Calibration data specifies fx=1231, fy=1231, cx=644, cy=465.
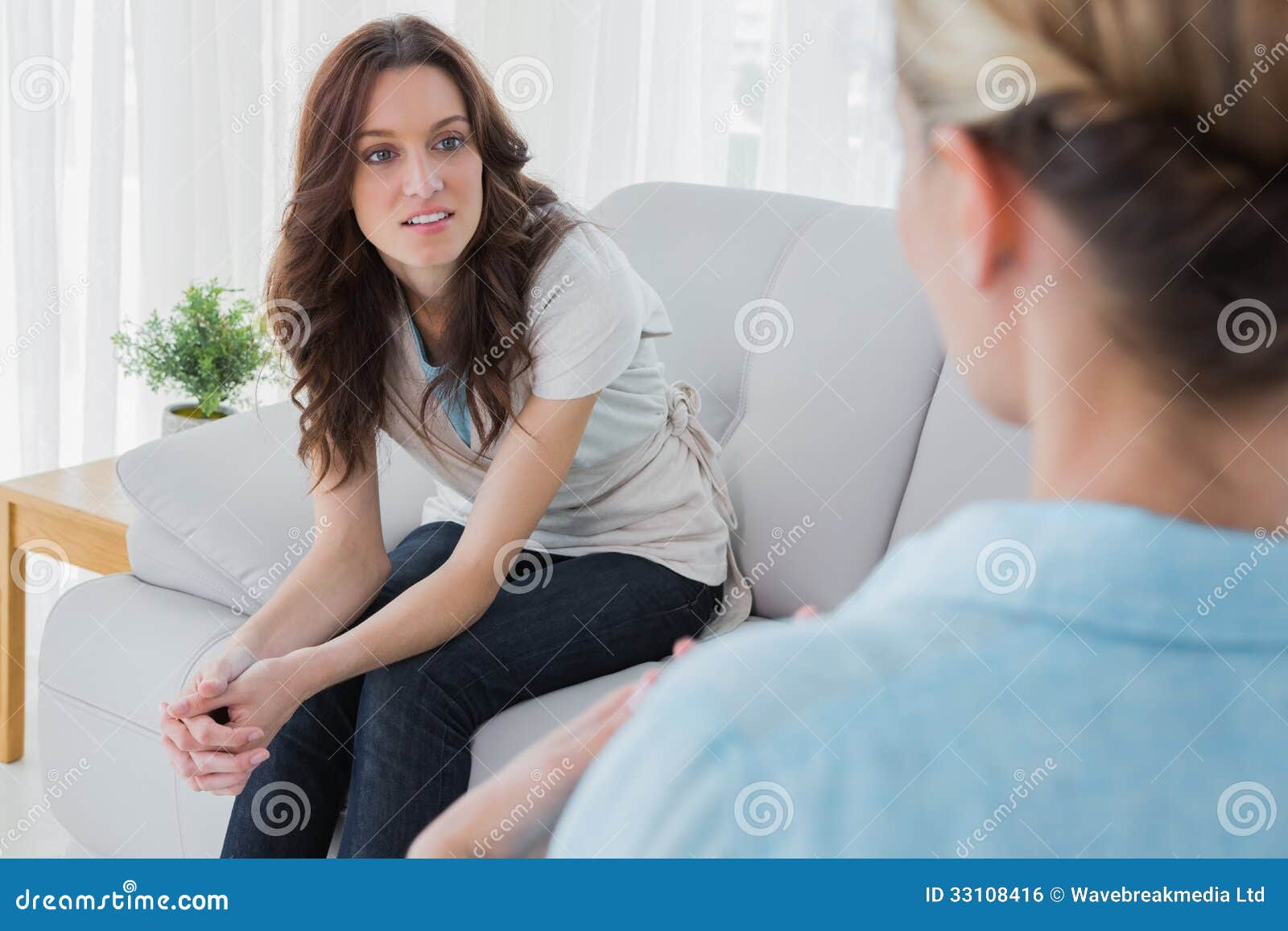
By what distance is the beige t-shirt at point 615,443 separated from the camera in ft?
4.74

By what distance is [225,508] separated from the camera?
1.60 metres

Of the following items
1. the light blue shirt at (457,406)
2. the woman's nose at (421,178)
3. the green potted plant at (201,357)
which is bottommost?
the green potted plant at (201,357)

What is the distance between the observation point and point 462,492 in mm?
1564

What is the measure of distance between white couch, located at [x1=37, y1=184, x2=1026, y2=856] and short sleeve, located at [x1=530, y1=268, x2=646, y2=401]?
0.98 ft

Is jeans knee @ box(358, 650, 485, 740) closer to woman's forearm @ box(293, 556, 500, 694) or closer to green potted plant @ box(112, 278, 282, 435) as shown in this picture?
woman's forearm @ box(293, 556, 500, 694)

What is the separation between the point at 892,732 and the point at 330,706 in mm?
1178

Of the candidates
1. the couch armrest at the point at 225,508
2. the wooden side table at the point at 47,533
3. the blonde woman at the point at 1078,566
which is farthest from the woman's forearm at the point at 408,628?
the blonde woman at the point at 1078,566

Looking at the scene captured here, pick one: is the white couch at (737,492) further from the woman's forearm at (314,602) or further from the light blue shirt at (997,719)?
the light blue shirt at (997,719)

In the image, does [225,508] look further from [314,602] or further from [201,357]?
[201,357]

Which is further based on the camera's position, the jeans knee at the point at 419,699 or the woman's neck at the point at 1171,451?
the jeans knee at the point at 419,699

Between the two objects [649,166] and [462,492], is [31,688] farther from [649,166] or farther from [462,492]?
[649,166]

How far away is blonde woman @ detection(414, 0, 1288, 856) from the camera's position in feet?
0.95

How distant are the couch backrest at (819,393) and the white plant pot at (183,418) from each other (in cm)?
75

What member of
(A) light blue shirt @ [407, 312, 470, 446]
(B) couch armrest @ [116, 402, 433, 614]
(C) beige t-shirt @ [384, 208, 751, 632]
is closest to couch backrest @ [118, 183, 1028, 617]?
(B) couch armrest @ [116, 402, 433, 614]
